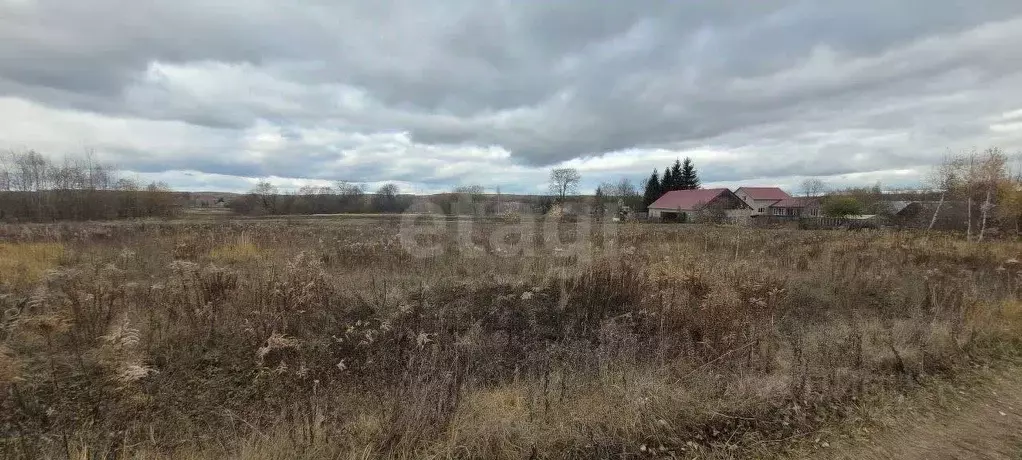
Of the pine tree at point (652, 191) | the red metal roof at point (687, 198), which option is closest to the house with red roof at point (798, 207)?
the red metal roof at point (687, 198)

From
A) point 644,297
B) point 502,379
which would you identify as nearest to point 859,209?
point 644,297

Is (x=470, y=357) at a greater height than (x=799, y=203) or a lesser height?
lesser

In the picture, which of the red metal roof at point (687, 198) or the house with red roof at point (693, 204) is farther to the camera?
the red metal roof at point (687, 198)

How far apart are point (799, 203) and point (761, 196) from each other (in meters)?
7.00

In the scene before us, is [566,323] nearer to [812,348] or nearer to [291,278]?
[812,348]

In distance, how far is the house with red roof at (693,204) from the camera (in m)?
45.7

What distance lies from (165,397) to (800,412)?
5394 millimetres

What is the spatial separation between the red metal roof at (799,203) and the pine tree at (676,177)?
502 inches

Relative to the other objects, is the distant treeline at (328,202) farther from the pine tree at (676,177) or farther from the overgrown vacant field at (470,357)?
the overgrown vacant field at (470,357)

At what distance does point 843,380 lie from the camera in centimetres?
404

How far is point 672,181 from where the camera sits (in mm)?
66250

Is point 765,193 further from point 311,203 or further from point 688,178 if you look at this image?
point 311,203

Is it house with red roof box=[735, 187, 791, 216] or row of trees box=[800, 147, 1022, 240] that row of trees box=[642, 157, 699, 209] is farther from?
row of trees box=[800, 147, 1022, 240]

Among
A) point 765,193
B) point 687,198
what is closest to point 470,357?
point 687,198
